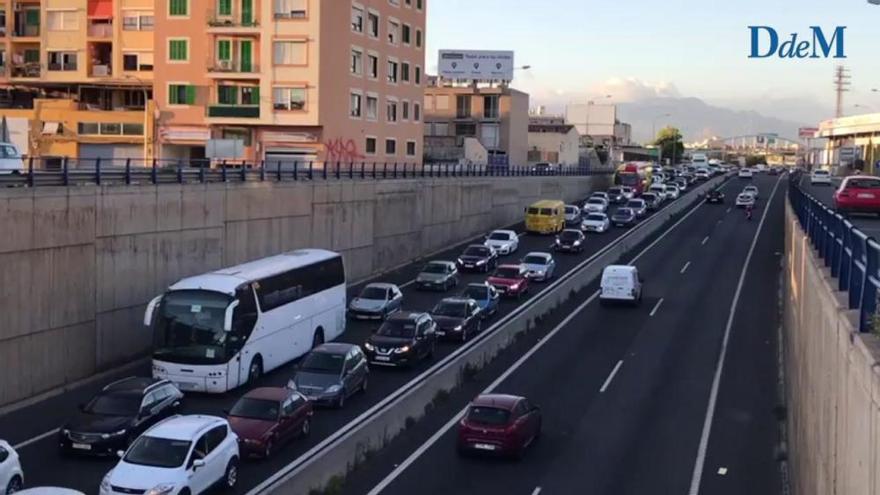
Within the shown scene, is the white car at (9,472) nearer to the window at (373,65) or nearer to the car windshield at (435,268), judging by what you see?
the car windshield at (435,268)

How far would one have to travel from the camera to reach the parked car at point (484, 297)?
134 feet

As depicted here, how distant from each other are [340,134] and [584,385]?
105ft

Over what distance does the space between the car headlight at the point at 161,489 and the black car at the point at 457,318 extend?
58.3 ft

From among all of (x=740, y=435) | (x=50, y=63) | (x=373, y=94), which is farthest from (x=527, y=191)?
(x=740, y=435)

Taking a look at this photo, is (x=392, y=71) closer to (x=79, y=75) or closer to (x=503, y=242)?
(x=503, y=242)

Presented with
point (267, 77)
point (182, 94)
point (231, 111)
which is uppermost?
point (267, 77)

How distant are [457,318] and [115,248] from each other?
12.4 m

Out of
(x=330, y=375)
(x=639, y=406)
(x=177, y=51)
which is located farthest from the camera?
(x=177, y=51)

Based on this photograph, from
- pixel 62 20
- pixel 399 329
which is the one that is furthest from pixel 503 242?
pixel 62 20

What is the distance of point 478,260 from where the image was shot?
5309 centimetres

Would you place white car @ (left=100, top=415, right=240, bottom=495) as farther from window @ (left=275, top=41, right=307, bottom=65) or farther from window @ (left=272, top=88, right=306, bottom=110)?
window @ (left=275, top=41, right=307, bottom=65)

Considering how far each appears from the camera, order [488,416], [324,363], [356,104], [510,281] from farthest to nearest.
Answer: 1. [356,104]
2. [510,281]
3. [324,363]
4. [488,416]

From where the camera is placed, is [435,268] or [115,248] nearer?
[115,248]

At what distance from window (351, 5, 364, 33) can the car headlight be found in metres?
45.9
